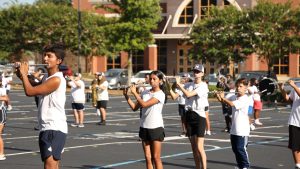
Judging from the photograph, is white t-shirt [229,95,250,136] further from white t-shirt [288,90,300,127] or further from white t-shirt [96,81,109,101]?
white t-shirt [96,81,109,101]

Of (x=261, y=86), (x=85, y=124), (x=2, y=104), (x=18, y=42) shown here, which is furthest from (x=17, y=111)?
(x=18, y=42)

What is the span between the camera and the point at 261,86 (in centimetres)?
1280

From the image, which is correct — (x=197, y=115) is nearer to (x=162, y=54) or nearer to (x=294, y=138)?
(x=294, y=138)

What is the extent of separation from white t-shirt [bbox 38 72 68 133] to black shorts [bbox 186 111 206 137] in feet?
11.3

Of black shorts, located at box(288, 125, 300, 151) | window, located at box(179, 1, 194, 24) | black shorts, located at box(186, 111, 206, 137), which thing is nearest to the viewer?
black shorts, located at box(186, 111, 206, 137)

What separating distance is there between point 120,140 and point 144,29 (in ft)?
93.9

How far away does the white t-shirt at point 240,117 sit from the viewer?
11070mm

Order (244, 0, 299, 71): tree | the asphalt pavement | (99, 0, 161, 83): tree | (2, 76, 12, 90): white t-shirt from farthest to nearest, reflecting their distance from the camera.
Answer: (99, 0, 161, 83): tree < (244, 0, 299, 71): tree < (2, 76, 12, 90): white t-shirt < the asphalt pavement

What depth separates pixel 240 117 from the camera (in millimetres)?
11180

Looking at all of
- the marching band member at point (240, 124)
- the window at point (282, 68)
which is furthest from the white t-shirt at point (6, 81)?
the window at point (282, 68)

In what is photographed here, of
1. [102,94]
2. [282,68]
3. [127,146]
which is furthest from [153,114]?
[282,68]

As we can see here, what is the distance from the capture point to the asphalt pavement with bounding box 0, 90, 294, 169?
12904 mm

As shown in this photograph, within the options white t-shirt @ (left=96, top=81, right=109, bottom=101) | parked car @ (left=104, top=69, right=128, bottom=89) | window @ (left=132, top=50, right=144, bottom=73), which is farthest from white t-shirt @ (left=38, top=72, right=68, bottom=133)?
window @ (left=132, top=50, right=144, bottom=73)

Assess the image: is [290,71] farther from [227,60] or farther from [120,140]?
[120,140]
